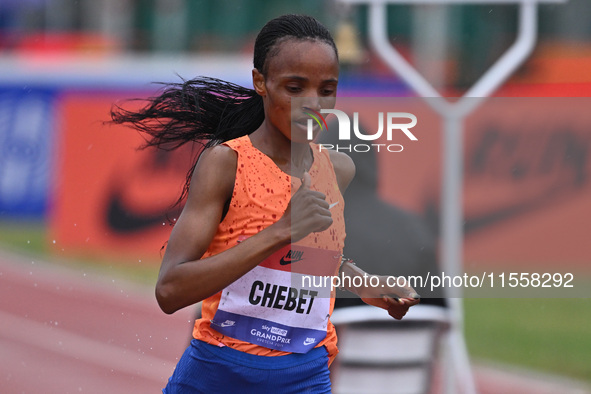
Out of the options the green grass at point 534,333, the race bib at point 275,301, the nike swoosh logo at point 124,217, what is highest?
the nike swoosh logo at point 124,217

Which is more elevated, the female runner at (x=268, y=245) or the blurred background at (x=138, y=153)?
the blurred background at (x=138, y=153)

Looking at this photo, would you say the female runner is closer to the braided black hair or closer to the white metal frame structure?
the braided black hair

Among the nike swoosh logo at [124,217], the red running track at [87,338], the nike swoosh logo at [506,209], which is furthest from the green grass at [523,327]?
the nike swoosh logo at [506,209]

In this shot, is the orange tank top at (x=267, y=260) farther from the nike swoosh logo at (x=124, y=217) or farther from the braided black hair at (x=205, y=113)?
the nike swoosh logo at (x=124, y=217)

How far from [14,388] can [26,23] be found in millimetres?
9734

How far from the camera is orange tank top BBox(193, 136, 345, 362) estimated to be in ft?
8.07

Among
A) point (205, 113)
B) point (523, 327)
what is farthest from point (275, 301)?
point (523, 327)

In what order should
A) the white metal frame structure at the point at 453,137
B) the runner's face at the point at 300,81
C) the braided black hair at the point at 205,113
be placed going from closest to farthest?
the runner's face at the point at 300,81
the braided black hair at the point at 205,113
the white metal frame structure at the point at 453,137

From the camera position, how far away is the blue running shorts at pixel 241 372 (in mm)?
2510

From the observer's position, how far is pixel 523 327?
917 cm

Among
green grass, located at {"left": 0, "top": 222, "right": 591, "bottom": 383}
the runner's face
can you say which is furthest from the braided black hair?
green grass, located at {"left": 0, "top": 222, "right": 591, "bottom": 383}

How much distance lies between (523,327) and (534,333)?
13.6 inches

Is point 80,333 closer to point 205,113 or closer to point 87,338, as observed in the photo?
point 87,338

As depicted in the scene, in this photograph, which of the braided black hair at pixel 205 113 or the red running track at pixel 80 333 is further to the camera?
the red running track at pixel 80 333
